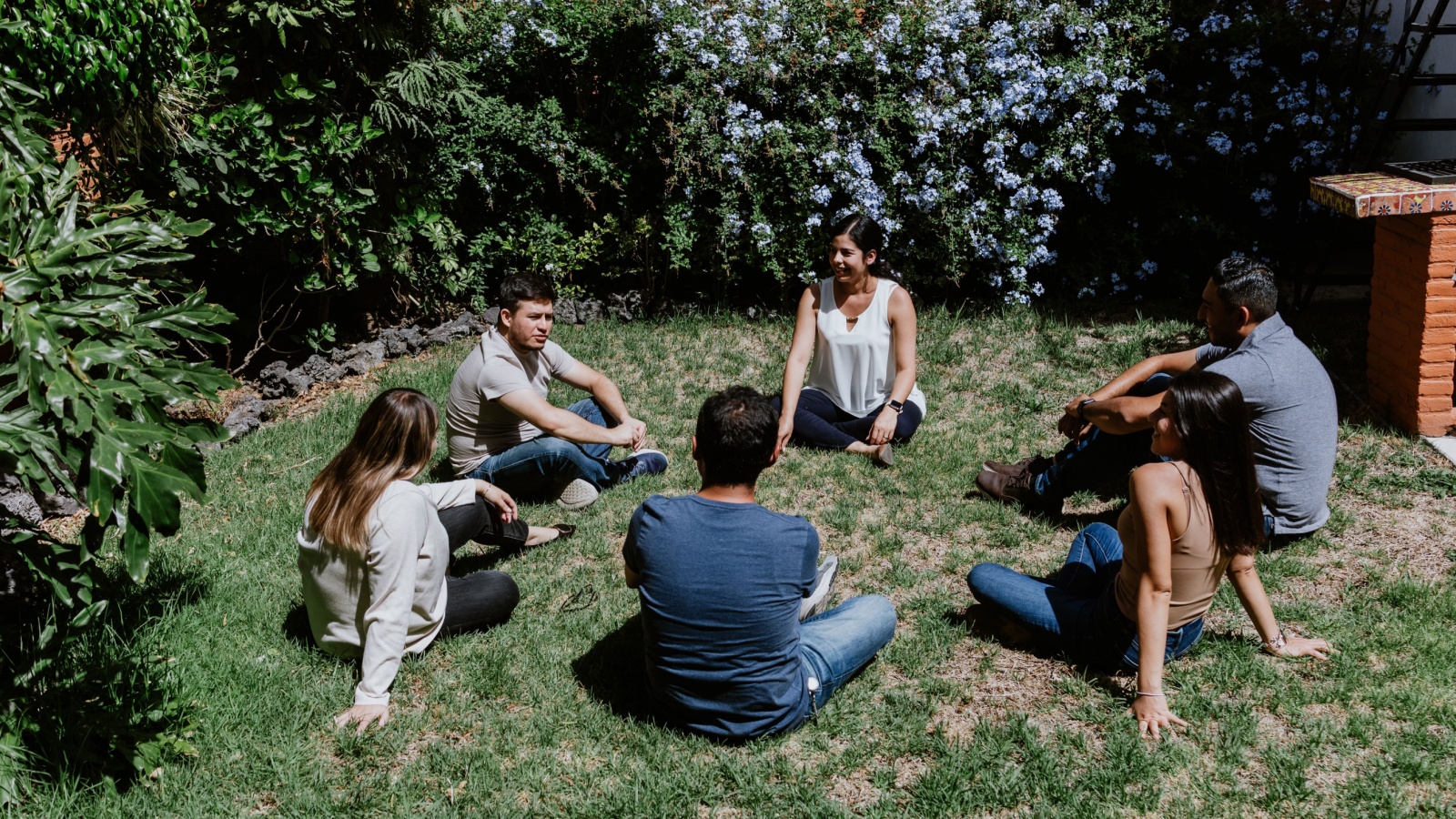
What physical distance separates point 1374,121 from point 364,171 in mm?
7486

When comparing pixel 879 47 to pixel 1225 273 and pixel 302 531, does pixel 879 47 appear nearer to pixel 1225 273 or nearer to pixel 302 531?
pixel 1225 273

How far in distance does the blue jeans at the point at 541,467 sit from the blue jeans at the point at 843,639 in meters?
1.72

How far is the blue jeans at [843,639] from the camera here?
3.91 m

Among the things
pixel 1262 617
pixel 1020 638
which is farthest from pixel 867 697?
pixel 1262 617

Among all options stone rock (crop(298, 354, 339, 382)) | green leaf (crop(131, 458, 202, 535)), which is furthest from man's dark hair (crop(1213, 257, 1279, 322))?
stone rock (crop(298, 354, 339, 382))

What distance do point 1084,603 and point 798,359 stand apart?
2.41m

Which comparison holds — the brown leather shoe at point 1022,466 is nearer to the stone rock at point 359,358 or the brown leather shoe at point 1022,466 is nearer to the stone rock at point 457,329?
the stone rock at point 457,329

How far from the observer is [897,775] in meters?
3.70

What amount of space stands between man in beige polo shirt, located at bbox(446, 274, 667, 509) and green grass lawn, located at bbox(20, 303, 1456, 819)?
18 centimetres

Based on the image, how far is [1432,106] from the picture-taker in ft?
27.9

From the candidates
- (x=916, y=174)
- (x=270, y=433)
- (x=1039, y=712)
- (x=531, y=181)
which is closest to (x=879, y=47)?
(x=916, y=174)

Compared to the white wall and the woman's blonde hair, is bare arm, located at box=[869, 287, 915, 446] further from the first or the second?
the white wall

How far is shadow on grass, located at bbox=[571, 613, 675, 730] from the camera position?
158 inches

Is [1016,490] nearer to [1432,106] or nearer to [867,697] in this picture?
[867,697]
